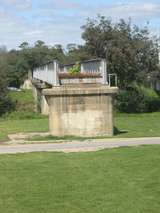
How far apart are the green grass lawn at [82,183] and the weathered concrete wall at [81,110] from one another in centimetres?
821

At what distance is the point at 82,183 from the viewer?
11.2 m

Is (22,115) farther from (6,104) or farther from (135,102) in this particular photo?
(135,102)

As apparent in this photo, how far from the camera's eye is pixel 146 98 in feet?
159

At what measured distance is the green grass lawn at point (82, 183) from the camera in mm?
9227

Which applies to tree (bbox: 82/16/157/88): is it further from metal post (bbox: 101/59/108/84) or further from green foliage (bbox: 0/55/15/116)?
metal post (bbox: 101/59/108/84)

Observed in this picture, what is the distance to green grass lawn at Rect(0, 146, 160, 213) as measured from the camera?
9227 millimetres

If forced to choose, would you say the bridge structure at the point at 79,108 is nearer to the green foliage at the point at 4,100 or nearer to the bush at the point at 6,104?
the green foliage at the point at 4,100

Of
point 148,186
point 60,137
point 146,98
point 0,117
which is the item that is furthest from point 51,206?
point 146,98

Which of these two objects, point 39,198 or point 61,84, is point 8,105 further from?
point 39,198

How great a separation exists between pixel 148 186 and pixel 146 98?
125 feet

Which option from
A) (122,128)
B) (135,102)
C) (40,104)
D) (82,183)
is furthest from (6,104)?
(82,183)

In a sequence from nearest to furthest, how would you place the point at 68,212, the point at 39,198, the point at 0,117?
the point at 68,212, the point at 39,198, the point at 0,117

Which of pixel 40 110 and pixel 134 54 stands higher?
pixel 134 54

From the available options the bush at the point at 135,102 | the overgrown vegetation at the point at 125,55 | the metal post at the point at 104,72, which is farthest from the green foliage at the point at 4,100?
the metal post at the point at 104,72
